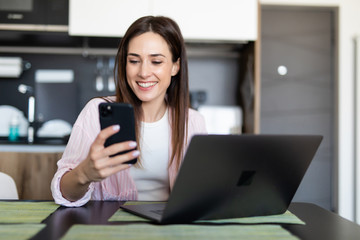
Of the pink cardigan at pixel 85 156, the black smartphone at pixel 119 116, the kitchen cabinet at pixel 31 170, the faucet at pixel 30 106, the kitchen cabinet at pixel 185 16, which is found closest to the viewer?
the black smartphone at pixel 119 116

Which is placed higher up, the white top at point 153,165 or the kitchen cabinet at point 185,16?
the kitchen cabinet at point 185,16

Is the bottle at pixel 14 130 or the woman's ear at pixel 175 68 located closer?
the woman's ear at pixel 175 68

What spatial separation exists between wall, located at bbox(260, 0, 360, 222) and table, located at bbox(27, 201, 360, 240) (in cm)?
230

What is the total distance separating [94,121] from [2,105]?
1982mm

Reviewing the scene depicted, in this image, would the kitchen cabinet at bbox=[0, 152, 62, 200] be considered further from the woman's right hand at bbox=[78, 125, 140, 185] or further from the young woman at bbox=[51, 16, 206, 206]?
the woman's right hand at bbox=[78, 125, 140, 185]

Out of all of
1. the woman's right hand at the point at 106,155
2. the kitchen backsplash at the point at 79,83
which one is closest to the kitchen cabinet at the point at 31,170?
the kitchen backsplash at the point at 79,83

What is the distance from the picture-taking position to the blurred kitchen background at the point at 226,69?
9.17 ft

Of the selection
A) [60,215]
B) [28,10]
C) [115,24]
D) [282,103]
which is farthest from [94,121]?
[282,103]

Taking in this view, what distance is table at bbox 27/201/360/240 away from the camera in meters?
0.82

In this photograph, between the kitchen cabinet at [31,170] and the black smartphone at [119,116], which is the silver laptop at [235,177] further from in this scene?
the kitchen cabinet at [31,170]

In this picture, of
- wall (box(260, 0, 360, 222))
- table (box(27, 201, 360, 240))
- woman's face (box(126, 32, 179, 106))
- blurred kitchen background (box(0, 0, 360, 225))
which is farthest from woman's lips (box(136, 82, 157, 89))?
wall (box(260, 0, 360, 222))

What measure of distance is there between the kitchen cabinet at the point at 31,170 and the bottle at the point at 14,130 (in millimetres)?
450

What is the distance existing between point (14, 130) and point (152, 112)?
168 centimetres

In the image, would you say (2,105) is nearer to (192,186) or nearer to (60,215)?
(60,215)
